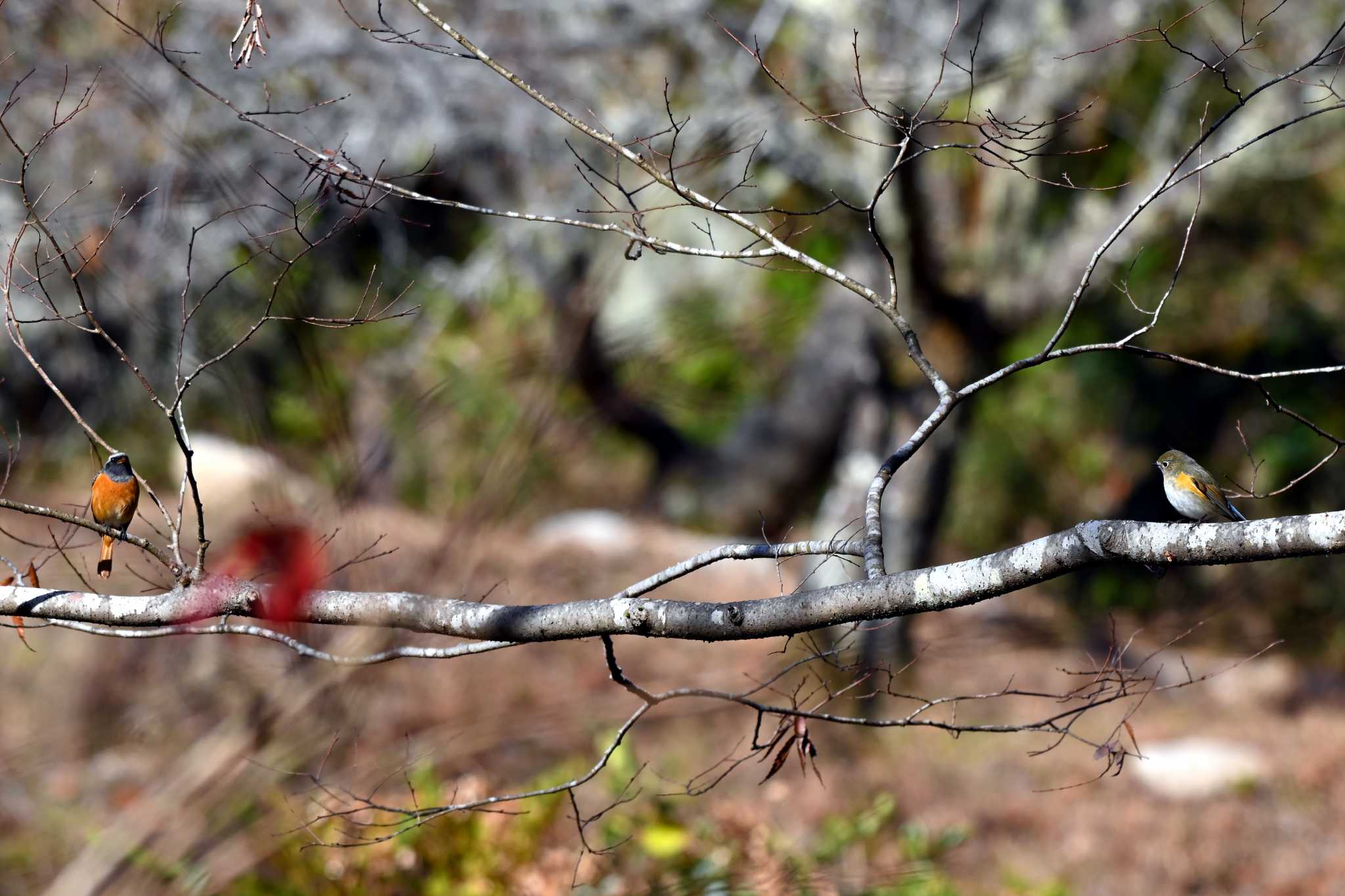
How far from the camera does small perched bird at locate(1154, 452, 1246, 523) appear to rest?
2.18 m

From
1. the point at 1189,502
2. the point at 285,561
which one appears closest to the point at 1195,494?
the point at 1189,502

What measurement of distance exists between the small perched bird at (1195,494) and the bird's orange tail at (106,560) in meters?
2.37

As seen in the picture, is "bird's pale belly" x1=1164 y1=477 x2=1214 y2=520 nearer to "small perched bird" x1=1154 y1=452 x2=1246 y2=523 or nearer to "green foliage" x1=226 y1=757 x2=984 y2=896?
"small perched bird" x1=1154 y1=452 x2=1246 y2=523

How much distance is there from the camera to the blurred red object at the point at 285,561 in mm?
1679

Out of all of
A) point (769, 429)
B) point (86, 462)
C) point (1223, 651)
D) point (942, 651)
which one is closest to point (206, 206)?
point (86, 462)

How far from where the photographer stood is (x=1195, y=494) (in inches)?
86.0

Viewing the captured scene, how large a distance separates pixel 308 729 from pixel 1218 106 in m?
Answer: 7.60

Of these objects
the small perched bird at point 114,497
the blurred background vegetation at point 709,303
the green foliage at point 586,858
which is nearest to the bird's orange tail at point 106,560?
the small perched bird at point 114,497

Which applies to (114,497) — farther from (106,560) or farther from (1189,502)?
(1189,502)

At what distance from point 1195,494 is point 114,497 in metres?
2.32

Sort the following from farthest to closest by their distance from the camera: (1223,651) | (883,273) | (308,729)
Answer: (1223,651)
(883,273)
(308,729)

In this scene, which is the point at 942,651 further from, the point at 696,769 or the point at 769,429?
the point at 769,429

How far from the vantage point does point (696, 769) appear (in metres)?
5.47

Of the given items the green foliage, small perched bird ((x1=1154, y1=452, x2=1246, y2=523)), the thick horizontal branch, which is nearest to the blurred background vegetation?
the green foliage
